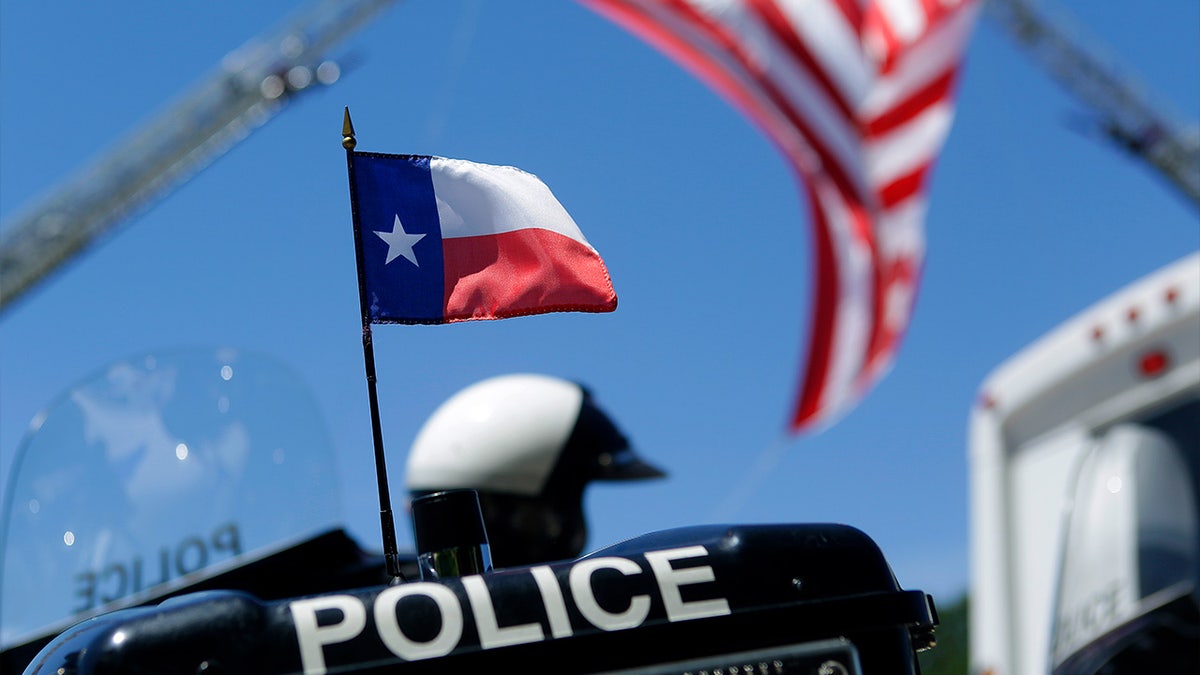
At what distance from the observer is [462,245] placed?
3.62 m

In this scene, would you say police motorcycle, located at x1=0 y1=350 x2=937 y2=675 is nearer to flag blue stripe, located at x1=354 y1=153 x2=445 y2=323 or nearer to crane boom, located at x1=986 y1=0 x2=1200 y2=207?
flag blue stripe, located at x1=354 y1=153 x2=445 y2=323

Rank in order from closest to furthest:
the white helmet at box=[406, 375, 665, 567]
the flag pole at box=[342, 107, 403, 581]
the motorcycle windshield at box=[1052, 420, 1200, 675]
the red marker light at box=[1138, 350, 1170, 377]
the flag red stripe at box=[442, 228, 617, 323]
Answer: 1. the flag pole at box=[342, 107, 403, 581]
2. the flag red stripe at box=[442, 228, 617, 323]
3. the motorcycle windshield at box=[1052, 420, 1200, 675]
4. the red marker light at box=[1138, 350, 1170, 377]
5. the white helmet at box=[406, 375, 665, 567]

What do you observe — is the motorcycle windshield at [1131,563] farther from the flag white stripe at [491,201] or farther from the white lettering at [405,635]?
the white lettering at [405,635]

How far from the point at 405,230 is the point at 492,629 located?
1.54m

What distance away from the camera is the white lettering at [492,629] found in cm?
212

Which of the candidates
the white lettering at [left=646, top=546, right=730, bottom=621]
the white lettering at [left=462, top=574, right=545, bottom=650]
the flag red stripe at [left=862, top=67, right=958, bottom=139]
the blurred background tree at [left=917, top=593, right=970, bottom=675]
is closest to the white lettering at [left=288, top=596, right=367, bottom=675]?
the white lettering at [left=462, top=574, right=545, bottom=650]

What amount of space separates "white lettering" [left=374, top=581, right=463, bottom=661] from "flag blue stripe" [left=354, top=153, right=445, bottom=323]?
1.30 metres

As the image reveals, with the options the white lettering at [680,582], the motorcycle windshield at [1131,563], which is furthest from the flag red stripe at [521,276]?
the motorcycle windshield at [1131,563]

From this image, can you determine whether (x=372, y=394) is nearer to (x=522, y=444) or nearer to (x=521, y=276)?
(x=521, y=276)

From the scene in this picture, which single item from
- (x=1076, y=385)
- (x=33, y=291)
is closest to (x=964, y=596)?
(x=1076, y=385)

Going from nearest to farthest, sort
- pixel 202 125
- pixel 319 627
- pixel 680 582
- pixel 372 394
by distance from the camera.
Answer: pixel 319 627 < pixel 680 582 < pixel 372 394 < pixel 202 125

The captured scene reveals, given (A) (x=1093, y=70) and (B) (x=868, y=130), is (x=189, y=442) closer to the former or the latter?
(B) (x=868, y=130)

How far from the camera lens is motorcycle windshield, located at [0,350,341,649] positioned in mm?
3844

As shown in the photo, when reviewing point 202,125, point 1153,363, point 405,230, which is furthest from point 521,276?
point 202,125
